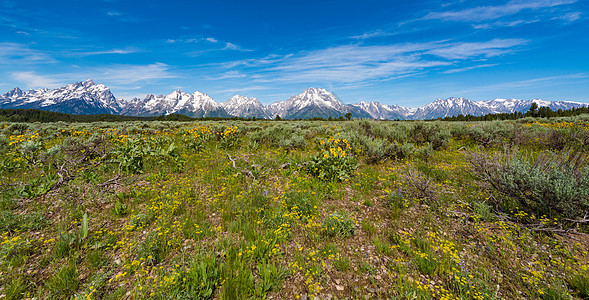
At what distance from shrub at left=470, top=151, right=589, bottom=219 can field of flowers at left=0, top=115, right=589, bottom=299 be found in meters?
0.03

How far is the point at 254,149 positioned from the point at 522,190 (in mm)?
10018

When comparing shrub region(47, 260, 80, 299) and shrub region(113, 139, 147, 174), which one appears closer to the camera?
shrub region(47, 260, 80, 299)

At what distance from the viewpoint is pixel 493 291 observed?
8.87 feet

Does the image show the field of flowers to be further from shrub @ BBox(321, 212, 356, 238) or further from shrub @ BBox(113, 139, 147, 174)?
shrub @ BBox(113, 139, 147, 174)

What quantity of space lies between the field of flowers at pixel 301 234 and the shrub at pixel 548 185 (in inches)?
1.0

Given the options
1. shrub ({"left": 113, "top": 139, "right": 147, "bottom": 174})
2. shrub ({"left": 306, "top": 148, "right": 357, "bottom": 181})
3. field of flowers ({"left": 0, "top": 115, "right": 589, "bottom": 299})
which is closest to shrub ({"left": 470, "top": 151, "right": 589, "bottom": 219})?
field of flowers ({"left": 0, "top": 115, "right": 589, "bottom": 299})

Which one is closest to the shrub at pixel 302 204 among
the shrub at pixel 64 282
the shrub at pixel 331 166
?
the shrub at pixel 331 166

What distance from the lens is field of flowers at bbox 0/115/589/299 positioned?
2887 millimetres

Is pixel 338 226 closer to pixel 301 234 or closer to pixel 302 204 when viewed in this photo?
pixel 301 234

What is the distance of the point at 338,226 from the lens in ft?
13.7

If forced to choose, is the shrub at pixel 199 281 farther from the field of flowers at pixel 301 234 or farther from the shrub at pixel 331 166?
the shrub at pixel 331 166

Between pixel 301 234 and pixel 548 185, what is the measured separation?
495 cm

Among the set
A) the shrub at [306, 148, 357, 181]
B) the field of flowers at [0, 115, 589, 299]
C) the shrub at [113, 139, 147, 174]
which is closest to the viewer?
the field of flowers at [0, 115, 589, 299]

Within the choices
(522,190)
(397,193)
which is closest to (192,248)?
(397,193)
